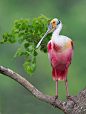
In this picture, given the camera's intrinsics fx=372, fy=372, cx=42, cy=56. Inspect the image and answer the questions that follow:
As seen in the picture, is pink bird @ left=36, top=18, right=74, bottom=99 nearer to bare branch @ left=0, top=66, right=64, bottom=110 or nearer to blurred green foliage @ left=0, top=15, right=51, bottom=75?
blurred green foliage @ left=0, top=15, right=51, bottom=75

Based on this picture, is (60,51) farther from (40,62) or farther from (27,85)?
(40,62)

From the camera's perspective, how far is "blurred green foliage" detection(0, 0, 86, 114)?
959 cm

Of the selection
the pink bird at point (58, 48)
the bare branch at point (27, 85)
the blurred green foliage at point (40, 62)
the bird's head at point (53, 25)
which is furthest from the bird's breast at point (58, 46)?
the blurred green foliage at point (40, 62)

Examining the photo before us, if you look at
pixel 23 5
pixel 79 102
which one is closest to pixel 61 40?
pixel 79 102

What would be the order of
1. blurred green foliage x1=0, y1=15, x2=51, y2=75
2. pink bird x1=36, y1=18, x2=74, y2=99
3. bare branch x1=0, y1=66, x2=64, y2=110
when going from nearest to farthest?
bare branch x1=0, y1=66, x2=64, y2=110, blurred green foliage x1=0, y1=15, x2=51, y2=75, pink bird x1=36, y1=18, x2=74, y2=99

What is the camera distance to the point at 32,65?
13.1 ft

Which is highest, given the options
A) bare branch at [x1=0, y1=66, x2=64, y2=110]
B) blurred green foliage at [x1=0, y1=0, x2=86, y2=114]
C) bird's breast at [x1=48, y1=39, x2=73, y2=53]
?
blurred green foliage at [x1=0, y1=0, x2=86, y2=114]

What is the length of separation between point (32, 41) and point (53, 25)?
34cm

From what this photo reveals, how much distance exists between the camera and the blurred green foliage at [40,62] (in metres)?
9.59

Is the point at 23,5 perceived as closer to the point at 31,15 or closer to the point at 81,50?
the point at 31,15

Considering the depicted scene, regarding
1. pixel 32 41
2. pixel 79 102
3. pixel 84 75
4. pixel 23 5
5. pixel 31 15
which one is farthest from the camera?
pixel 23 5

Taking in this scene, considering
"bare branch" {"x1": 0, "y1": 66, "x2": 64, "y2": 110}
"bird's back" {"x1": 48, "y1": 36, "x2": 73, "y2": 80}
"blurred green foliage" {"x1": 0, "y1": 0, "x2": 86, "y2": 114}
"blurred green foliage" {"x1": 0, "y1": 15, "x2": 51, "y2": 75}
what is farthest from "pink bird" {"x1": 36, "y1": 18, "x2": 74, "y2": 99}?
"blurred green foliage" {"x1": 0, "y1": 0, "x2": 86, "y2": 114}

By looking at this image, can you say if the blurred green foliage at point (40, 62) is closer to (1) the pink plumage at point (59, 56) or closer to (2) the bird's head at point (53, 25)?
(1) the pink plumage at point (59, 56)

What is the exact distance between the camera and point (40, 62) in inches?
446
